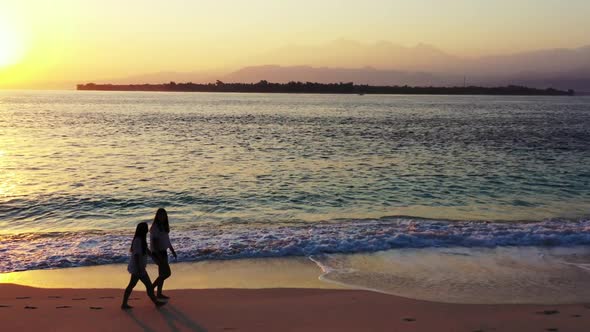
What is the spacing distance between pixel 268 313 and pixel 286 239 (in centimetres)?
535

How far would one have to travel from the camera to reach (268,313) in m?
8.65

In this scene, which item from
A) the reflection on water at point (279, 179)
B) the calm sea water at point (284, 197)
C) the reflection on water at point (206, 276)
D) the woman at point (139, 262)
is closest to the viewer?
the woman at point (139, 262)

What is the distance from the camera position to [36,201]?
64.6 ft

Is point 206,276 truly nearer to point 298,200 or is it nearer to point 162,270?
point 162,270

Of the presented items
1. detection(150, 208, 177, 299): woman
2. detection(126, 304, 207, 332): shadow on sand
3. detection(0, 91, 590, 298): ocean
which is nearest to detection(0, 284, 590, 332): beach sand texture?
detection(126, 304, 207, 332): shadow on sand

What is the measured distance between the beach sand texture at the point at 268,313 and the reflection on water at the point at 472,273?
2.01 ft

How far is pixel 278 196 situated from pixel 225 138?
1045 inches

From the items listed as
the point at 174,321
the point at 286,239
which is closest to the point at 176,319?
the point at 174,321

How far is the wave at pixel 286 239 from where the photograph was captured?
1266 cm

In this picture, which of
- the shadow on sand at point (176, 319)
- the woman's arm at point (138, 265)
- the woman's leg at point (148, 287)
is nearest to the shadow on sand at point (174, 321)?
the shadow on sand at point (176, 319)

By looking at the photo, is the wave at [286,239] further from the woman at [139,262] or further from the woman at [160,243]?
the woman at [139,262]

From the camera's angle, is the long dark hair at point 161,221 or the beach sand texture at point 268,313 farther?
the long dark hair at point 161,221

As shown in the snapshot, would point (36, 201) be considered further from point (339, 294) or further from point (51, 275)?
point (339, 294)

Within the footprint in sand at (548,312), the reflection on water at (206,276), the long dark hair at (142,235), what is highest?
the long dark hair at (142,235)
